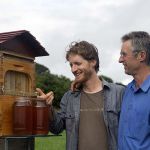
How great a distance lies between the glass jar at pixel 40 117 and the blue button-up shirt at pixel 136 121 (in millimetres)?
1119

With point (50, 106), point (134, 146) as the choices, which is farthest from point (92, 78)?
point (134, 146)

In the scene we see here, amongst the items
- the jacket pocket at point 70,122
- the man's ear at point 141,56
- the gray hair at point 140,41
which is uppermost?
the gray hair at point 140,41

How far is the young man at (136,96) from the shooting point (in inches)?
178

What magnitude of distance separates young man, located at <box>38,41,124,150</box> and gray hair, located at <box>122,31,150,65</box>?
549mm

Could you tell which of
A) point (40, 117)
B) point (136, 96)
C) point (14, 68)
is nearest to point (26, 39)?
point (14, 68)

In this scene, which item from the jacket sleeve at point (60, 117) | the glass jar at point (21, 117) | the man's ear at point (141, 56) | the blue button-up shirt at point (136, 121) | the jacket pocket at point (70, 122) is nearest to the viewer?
the blue button-up shirt at point (136, 121)

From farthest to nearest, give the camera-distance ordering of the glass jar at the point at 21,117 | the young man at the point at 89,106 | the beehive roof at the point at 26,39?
the beehive roof at the point at 26,39 < the glass jar at the point at 21,117 < the young man at the point at 89,106

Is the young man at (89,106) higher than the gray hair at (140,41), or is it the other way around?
the gray hair at (140,41)

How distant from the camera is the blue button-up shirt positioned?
14.8 feet

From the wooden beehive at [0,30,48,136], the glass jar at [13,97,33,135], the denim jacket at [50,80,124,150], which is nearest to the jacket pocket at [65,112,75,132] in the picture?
the denim jacket at [50,80,124,150]

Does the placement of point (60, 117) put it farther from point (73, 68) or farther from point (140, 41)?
point (140, 41)

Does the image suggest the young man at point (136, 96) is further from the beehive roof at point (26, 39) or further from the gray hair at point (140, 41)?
the beehive roof at point (26, 39)

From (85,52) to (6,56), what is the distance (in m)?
0.96

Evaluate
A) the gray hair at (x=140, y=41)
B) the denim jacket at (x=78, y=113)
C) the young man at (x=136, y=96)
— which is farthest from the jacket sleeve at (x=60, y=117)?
the gray hair at (x=140, y=41)
